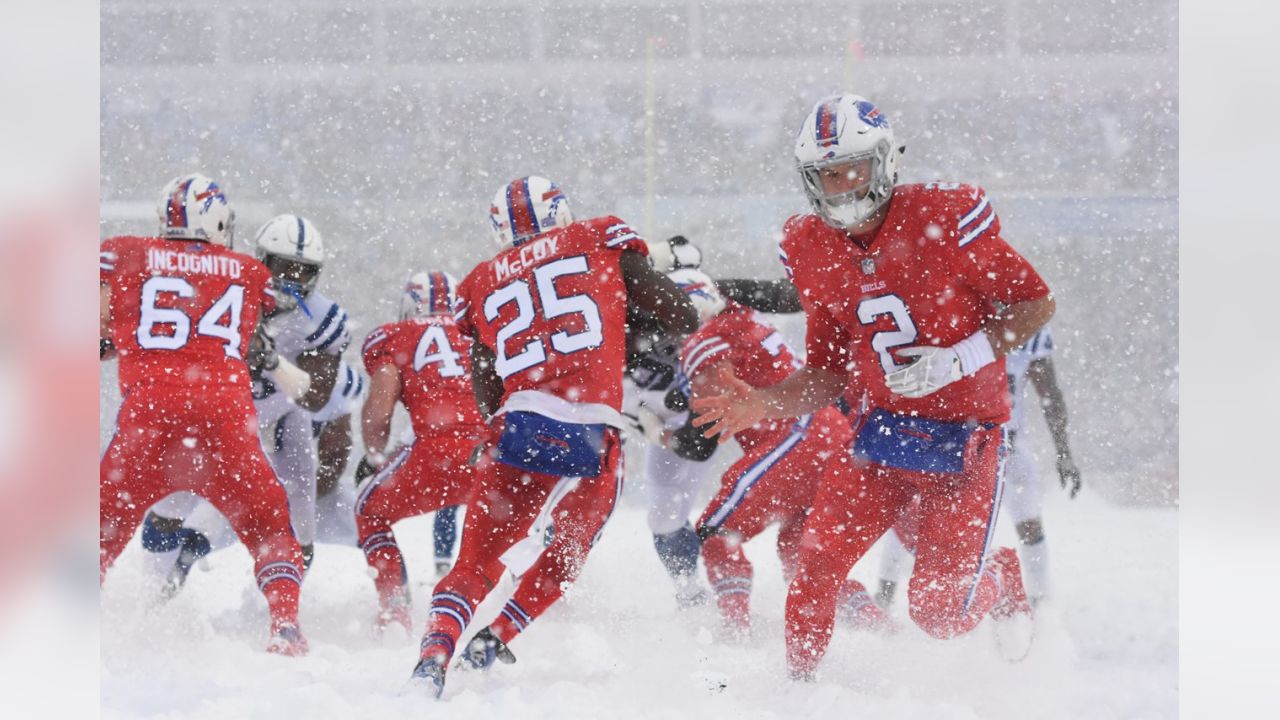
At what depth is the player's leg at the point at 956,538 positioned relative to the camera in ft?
9.64

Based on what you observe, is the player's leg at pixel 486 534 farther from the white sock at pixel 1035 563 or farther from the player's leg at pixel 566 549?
the white sock at pixel 1035 563

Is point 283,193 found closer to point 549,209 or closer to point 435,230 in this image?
point 435,230

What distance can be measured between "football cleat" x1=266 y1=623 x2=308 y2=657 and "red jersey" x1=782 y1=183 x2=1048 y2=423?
6.05 ft

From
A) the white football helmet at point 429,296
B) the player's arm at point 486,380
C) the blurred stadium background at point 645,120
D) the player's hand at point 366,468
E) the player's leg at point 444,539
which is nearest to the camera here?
the player's arm at point 486,380

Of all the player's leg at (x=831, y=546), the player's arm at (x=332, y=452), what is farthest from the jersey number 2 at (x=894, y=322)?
the player's arm at (x=332, y=452)

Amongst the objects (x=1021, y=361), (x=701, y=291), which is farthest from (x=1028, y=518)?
(x=701, y=291)

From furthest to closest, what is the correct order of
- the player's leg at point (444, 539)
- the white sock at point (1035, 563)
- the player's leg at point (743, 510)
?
the player's leg at point (444, 539)
the white sock at point (1035, 563)
the player's leg at point (743, 510)

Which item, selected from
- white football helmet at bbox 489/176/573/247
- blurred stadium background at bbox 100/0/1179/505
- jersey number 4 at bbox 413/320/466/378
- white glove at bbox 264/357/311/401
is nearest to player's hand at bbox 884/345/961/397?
white football helmet at bbox 489/176/573/247

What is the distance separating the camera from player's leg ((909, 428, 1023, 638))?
2.94m

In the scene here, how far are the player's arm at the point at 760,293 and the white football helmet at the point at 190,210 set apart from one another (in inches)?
69.1

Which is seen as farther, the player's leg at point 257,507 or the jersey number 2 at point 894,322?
the player's leg at point 257,507

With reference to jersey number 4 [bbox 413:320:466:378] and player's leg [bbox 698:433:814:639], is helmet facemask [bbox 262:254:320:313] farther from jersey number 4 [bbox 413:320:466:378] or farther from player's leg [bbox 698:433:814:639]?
player's leg [bbox 698:433:814:639]

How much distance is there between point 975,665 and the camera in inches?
133
